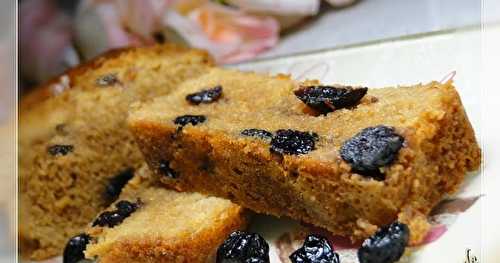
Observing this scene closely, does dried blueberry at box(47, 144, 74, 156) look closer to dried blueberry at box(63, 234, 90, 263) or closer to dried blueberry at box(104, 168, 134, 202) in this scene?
dried blueberry at box(104, 168, 134, 202)

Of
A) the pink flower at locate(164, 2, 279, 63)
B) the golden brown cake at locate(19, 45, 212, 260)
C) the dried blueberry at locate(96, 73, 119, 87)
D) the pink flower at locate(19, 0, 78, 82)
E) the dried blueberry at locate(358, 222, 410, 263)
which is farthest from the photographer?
the pink flower at locate(19, 0, 78, 82)

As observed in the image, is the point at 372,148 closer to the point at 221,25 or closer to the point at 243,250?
the point at 243,250

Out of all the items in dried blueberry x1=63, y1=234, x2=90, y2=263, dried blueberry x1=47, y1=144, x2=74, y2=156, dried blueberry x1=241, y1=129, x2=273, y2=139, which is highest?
dried blueberry x1=241, y1=129, x2=273, y2=139

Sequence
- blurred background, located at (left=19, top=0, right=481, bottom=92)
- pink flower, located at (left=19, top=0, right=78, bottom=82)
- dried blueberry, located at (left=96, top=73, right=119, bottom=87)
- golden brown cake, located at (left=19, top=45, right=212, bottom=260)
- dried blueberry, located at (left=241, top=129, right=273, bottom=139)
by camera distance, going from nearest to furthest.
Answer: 1. dried blueberry, located at (left=241, top=129, right=273, bottom=139)
2. blurred background, located at (left=19, top=0, right=481, bottom=92)
3. golden brown cake, located at (left=19, top=45, right=212, bottom=260)
4. dried blueberry, located at (left=96, top=73, right=119, bottom=87)
5. pink flower, located at (left=19, top=0, right=78, bottom=82)

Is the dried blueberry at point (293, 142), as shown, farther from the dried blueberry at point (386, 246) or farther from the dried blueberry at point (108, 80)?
the dried blueberry at point (108, 80)

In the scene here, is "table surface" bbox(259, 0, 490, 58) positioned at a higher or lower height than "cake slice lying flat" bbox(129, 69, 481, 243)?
higher

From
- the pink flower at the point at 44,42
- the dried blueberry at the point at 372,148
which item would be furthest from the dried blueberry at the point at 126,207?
the pink flower at the point at 44,42

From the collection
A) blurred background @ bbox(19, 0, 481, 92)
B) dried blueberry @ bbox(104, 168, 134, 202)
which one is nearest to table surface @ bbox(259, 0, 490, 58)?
blurred background @ bbox(19, 0, 481, 92)

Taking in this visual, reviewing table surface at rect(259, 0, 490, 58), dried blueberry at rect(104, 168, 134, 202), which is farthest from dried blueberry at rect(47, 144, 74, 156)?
table surface at rect(259, 0, 490, 58)

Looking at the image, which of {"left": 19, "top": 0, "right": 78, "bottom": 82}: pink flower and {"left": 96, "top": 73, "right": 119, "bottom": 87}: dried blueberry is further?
{"left": 19, "top": 0, "right": 78, "bottom": 82}: pink flower
